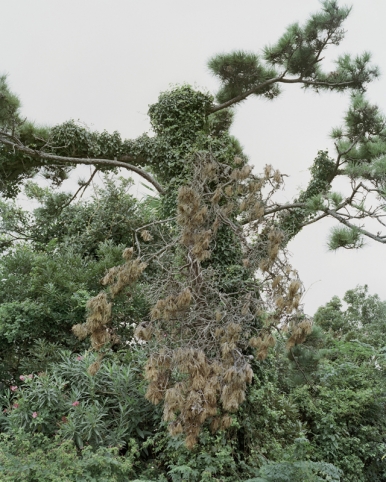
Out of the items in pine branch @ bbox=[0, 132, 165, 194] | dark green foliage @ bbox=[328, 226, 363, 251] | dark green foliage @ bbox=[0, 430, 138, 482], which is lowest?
dark green foliage @ bbox=[0, 430, 138, 482]

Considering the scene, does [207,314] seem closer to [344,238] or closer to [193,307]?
[193,307]

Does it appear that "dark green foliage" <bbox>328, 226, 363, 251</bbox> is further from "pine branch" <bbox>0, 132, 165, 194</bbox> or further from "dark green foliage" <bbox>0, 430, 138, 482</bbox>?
"dark green foliage" <bbox>0, 430, 138, 482</bbox>

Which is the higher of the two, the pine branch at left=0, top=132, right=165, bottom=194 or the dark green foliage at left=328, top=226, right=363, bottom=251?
the pine branch at left=0, top=132, right=165, bottom=194

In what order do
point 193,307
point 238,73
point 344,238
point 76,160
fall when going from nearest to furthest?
point 193,307 → point 344,238 → point 76,160 → point 238,73

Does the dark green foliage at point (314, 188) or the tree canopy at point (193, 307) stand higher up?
the dark green foliage at point (314, 188)

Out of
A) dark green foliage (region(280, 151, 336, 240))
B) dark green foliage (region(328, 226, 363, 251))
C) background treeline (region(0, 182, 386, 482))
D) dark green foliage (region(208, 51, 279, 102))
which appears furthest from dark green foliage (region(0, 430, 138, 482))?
dark green foliage (region(208, 51, 279, 102))

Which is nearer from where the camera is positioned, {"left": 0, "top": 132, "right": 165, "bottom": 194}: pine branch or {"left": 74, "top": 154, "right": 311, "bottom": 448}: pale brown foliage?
{"left": 74, "top": 154, "right": 311, "bottom": 448}: pale brown foliage

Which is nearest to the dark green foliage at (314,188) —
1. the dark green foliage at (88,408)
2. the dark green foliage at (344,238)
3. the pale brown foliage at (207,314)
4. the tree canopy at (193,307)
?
the tree canopy at (193,307)

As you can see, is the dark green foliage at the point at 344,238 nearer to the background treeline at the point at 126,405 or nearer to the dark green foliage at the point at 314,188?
the background treeline at the point at 126,405

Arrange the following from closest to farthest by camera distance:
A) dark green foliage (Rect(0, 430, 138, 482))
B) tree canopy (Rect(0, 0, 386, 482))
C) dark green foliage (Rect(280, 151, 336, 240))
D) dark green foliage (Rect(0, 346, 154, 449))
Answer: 1. dark green foliage (Rect(0, 430, 138, 482))
2. tree canopy (Rect(0, 0, 386, 482))
3. dark green foliage (Rect(0, 346, 154, 449))
4. dark green foliage (Rect(280, 151, 336, 240))

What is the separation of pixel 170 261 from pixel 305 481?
268 centimetres

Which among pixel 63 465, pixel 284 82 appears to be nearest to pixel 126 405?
pixel 63 465

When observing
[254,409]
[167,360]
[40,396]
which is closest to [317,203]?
[254,409]

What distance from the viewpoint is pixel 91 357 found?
18.0 feet
